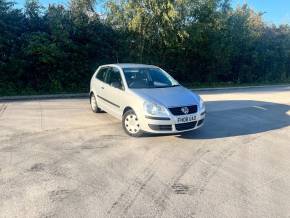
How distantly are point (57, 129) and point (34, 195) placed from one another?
133 inches

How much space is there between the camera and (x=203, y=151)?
6098 mm

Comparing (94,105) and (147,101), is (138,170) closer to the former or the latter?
(147,101)

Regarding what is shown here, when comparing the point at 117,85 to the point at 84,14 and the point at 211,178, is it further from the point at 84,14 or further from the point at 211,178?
the point at 84,14

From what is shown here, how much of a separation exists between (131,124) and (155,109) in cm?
75

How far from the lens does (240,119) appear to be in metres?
9.08

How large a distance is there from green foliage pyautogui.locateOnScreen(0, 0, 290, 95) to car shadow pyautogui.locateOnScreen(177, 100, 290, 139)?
21.4ft

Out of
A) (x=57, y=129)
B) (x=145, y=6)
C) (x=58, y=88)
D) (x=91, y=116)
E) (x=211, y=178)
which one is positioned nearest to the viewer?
(x=211, y=178)

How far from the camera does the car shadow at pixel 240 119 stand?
7.54m

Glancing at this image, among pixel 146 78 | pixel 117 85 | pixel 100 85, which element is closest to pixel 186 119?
pixel 146 78

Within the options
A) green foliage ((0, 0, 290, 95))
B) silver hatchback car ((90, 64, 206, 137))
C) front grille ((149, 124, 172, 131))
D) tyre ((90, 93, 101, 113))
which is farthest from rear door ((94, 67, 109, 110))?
green foliage ((0, 0, 290, 95))

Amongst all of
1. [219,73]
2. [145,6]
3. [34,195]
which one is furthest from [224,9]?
[34,195]

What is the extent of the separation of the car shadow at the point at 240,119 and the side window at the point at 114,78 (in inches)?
76.1

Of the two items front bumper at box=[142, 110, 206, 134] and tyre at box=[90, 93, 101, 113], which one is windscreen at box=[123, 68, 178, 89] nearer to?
front bumper at box=[142, 110, 206, 134]

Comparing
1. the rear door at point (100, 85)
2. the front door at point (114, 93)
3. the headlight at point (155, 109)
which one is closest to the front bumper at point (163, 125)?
the headlight at point (155, 109)
